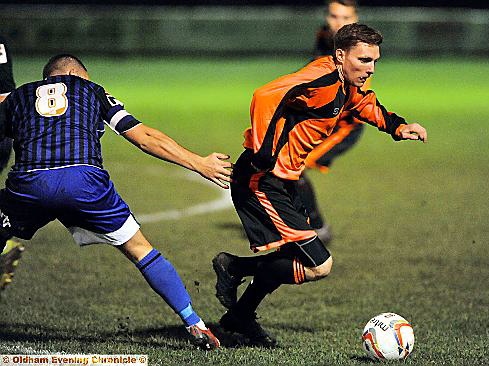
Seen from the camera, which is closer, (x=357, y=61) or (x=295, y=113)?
(x=357, y=61)

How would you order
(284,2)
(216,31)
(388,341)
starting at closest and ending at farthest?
(388,341)
(216,31)
(284,2)

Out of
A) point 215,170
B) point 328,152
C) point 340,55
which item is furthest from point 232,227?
point 215,170

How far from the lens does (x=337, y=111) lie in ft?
21.6

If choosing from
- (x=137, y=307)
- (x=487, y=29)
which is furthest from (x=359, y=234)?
(x=487, y=29)

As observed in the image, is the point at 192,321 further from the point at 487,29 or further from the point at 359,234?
the point at 487,29

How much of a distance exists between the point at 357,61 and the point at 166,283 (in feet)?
5.80

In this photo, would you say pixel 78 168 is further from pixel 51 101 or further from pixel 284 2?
pixel 284 2

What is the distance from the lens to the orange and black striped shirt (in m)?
6.20

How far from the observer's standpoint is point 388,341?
6117mm

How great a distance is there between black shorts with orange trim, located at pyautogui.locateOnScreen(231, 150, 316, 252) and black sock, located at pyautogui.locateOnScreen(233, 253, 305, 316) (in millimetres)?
140

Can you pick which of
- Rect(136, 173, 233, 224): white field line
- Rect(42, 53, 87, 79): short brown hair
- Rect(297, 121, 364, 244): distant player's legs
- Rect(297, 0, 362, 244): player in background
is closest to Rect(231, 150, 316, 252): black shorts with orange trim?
Rect(42, 53, 87, 79): short brown hair

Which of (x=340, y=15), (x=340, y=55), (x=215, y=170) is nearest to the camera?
(x=215, y=170)

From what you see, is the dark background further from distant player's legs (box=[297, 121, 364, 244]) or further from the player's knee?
the player's knee

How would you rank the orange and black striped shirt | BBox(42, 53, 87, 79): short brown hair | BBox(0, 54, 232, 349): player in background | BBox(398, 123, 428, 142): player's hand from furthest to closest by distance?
BBox(398, 123, 428, 142): player's hand
BBox(42, 53, 87, 79): short brown hair
the orange and black striped shirt
BBox(0, 54, 232, 349): player in background
